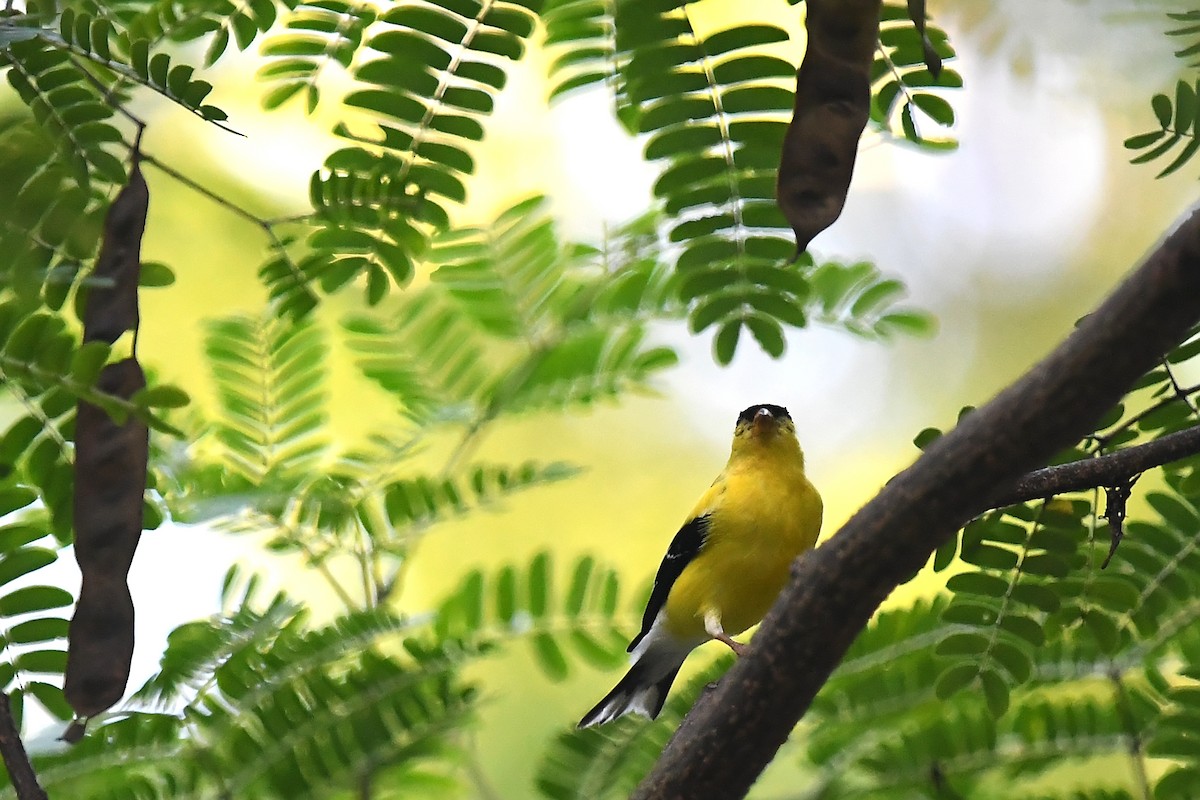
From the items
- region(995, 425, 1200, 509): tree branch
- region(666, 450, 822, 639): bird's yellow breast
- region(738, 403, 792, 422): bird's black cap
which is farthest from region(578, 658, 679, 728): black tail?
region(995, 425, 1200, 509): tree branch

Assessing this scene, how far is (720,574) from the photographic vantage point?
2.58 meters

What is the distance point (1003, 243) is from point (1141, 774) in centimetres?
469

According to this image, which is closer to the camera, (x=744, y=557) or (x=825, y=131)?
(x=825, y=131)

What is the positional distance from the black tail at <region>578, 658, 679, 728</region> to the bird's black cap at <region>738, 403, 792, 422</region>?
0.76 metres

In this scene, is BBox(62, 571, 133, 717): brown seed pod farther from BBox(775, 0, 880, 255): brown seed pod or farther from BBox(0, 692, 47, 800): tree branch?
BBox(775, 0, 880, 255): brown seed pod

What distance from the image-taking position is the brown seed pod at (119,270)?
1439mm

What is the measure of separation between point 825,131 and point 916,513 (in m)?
0.52

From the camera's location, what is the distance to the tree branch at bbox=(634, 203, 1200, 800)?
0.99m

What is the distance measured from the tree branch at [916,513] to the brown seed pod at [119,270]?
796 mm

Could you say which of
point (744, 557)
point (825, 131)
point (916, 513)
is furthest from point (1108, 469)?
point (744, 557)

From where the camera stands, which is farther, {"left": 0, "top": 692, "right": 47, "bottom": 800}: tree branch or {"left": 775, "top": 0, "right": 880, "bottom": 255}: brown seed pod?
{"left": 775, "top": 0, "right": 880, "bottom": 255}: brown seed pod

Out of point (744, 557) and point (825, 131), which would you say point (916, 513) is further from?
point (744, 557)

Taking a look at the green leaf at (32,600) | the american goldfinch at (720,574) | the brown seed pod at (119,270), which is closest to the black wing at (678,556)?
the american goldfinch at (720,574)

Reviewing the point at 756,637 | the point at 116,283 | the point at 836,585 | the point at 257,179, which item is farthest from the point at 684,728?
the point at 257,179
